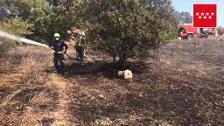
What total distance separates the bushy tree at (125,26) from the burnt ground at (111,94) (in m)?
1.04

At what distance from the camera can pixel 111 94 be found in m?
14.3

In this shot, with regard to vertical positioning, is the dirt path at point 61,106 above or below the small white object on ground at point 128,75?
below

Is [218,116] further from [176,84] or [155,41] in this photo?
[155,41]

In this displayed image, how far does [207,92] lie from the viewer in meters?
14.8

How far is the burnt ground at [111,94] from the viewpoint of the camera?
11477 mm

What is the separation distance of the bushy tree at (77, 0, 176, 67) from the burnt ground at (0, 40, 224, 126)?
40.8 inches

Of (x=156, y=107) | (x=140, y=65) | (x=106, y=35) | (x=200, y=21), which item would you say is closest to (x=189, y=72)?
(x=140, y=65)

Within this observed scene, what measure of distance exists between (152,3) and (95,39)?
2787 millimetres

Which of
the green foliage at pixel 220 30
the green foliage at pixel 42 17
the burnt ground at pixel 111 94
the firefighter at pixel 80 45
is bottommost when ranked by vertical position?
the green foliage at pixel 220 30

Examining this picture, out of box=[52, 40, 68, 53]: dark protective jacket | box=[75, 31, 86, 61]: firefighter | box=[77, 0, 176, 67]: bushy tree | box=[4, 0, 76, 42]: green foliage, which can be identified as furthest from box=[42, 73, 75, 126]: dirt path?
box=[4, 0, 76, 42]: green foliage

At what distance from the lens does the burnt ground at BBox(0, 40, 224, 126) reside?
1148cm

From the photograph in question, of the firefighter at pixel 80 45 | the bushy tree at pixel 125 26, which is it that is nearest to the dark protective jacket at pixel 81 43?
the firefighter at pixel 80 45

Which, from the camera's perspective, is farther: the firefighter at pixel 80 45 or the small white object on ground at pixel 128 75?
the firefighter at pixel 80 45

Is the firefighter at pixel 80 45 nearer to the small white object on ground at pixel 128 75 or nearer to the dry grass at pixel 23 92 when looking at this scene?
the dry grass at pixel 23 92
